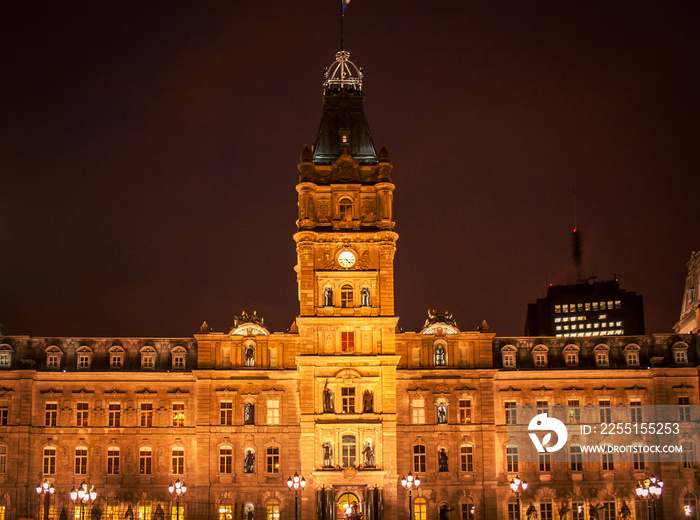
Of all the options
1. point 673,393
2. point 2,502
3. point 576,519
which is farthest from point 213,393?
point 673,393

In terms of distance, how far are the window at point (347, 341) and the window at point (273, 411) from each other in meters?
8.29

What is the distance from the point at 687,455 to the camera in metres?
92.9

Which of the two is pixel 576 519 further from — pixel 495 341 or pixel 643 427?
pixel 495 341

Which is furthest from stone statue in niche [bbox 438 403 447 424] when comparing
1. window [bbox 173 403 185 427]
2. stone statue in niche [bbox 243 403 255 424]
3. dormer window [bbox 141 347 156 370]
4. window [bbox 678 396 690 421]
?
dormer window [bbox 141 347 156 370]

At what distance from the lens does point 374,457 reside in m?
88.1

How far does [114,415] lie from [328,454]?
2075 cm

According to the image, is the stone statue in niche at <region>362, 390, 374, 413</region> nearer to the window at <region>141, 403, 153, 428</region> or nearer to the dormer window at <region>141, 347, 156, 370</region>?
the window at <region>141, 403, 153, 428</region>

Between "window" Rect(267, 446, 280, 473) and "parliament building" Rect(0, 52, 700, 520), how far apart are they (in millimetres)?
180

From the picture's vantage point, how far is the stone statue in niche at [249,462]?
300 ft

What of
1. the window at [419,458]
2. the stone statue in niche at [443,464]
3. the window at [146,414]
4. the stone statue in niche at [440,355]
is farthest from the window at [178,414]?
the stone statue in niche at [440,355]

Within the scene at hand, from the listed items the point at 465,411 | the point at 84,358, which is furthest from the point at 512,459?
the point at 84,358

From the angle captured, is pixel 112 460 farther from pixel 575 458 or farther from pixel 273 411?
pixel 575 458

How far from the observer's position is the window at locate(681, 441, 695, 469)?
92.8 meters

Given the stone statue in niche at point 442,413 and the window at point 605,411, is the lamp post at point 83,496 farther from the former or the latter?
the window at point 605,411
